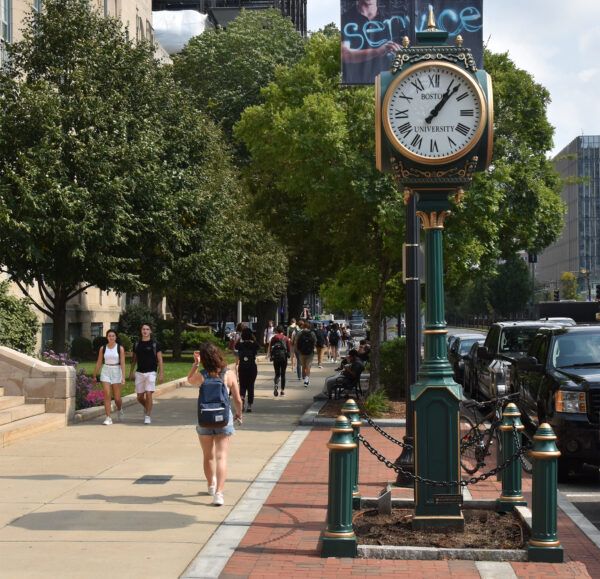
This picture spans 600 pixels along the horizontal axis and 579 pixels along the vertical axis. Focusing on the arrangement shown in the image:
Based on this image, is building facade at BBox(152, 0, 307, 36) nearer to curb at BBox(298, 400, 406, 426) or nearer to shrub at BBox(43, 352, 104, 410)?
shrub at BBox(43, 352, 104, 410)

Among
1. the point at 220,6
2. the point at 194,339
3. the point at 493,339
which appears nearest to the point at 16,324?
the point at 493,339

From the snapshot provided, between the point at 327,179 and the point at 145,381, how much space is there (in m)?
5.15

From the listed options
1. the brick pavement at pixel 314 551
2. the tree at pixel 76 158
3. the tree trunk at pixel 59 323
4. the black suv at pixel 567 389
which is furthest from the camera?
the tree trunk at pixel 59 323

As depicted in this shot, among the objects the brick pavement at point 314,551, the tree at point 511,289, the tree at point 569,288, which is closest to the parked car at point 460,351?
the brick pavement at point 314,551

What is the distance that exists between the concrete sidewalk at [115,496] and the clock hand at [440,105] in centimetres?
405

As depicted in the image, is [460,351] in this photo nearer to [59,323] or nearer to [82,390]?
[59,323]

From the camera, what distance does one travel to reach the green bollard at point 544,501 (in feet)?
20.6

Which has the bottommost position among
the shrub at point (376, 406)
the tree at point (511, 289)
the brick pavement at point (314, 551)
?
the brick pavement at point (314, 551)

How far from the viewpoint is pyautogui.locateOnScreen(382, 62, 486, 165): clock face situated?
7398 mm

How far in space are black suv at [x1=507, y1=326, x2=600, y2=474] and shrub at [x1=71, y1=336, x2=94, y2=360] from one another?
25523mm

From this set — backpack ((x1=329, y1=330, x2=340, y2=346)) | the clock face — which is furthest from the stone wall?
backpack ((x1=329, y1=330, x2=340, y2=346))

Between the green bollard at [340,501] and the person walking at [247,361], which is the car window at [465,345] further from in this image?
the green bollard at [340,501]

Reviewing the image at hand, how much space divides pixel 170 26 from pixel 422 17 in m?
67.4

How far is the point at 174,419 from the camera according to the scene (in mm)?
16156
